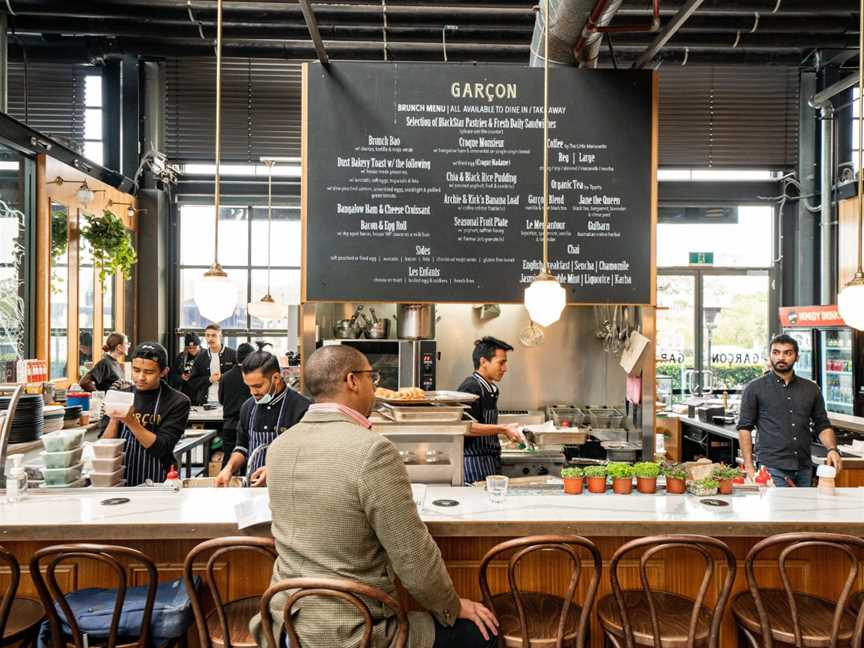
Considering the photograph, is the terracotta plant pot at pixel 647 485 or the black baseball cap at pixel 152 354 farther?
the black baseball cap at pixel 152 354

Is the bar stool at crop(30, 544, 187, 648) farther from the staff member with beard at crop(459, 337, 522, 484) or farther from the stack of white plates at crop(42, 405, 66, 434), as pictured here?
the staff member with beard at crop(459, 337, 522, 484)

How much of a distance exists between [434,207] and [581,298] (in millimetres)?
982

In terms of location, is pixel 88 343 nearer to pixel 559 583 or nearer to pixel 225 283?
pixel 225 283

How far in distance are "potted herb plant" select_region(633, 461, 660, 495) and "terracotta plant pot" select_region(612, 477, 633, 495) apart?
0.05 metres

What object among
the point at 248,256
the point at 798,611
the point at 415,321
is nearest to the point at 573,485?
the point at 798,611

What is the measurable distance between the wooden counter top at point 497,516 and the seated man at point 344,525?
1.50ft

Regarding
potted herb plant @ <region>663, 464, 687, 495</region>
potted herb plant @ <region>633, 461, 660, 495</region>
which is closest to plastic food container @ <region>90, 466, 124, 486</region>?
potted herb plant @ <region>633, 461, 660, 495</region>

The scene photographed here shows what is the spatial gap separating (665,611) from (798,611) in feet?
1.66

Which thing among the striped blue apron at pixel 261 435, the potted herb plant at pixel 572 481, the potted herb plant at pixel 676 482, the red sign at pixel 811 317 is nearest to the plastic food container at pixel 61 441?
the striped blue apron at pixel 261 435

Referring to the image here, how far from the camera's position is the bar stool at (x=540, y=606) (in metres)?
2.13

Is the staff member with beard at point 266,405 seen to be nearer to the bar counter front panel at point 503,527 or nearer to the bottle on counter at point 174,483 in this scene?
the bottle on counter at point 174,483

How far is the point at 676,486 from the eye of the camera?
2.91 m

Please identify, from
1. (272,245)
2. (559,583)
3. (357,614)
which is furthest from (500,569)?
(272,245)

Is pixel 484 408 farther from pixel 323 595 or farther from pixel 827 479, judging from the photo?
pixel 323 595
